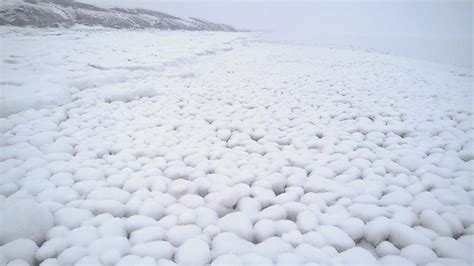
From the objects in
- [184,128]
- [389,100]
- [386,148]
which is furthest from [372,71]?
[184,128]

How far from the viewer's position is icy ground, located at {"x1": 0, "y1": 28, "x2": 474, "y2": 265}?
1.59 m

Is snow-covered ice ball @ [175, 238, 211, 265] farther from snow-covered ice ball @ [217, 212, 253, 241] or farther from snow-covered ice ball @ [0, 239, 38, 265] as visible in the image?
snow-covered ice ball @ [0, 239, 38, 265]

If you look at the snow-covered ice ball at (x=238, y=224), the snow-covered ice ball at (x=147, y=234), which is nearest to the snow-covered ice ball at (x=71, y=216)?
the snow-covered ice ball at (x=147, y=234)

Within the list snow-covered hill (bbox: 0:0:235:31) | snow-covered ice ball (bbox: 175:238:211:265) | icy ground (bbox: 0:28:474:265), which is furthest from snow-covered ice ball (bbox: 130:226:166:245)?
snow-covered hill (bbox: 0:0:235:31)

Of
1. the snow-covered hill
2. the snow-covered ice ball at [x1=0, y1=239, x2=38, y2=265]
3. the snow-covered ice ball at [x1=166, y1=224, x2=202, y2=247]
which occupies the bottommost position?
the snow-covered ice ball at [x1=0, y1=239, x2=38, y2=265]

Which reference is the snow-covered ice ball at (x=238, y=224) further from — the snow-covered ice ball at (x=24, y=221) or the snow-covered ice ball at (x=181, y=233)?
the snow-covered ice ball at (x=24, y=221)

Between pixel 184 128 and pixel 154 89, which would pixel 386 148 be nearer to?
pixel 184 128

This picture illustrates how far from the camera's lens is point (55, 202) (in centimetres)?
186

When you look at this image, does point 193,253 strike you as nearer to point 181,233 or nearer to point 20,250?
point 181,233

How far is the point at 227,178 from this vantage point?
225 centimetres

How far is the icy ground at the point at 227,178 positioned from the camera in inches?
62.6

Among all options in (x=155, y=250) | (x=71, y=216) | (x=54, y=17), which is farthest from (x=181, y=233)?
(x=54, y=17)

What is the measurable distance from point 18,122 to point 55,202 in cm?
155

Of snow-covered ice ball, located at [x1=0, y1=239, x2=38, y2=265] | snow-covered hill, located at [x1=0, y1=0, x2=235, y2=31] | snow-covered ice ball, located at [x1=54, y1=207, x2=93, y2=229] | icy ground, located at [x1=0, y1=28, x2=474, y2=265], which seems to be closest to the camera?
snow-covered ice ball, located at [x1=0, y1=239, x2=38, y2=265]
